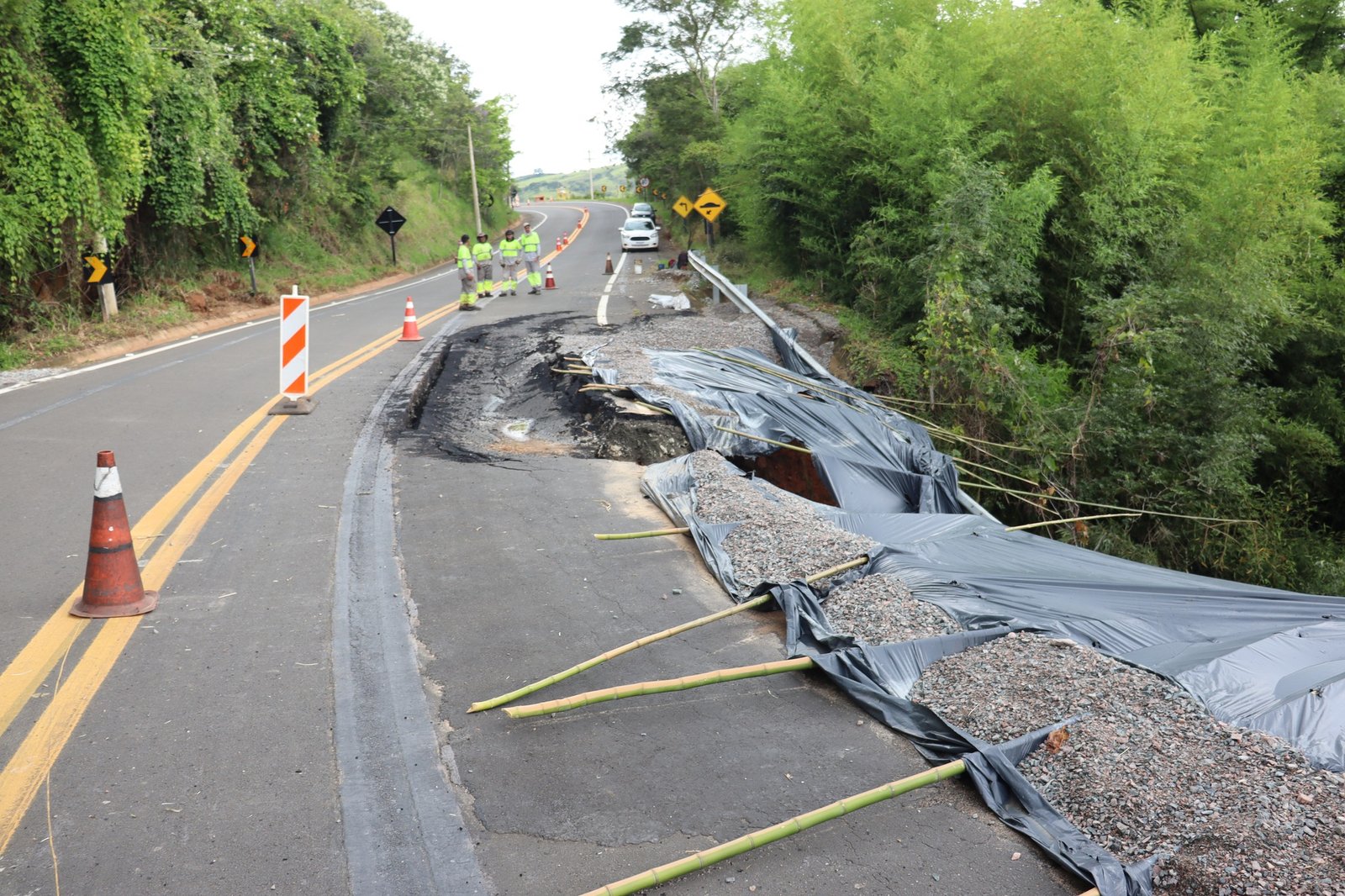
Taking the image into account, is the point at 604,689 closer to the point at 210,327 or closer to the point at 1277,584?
the point at 1277,584

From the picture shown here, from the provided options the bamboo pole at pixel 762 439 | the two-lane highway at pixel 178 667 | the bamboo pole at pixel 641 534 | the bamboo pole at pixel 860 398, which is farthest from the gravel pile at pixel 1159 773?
the bamboo pole at pixel 860 398

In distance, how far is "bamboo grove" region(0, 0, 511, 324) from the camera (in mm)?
14242

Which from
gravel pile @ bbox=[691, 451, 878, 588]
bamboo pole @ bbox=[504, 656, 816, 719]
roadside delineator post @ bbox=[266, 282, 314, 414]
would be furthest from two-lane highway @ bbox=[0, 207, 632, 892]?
gravel pile @ bbox=[691, 451, 878, 588]

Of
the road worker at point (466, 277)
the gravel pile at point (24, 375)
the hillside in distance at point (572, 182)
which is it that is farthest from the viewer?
the hillside in distance at point (572, 182)

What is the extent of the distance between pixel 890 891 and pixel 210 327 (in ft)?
64.2

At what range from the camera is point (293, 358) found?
9.62 meters

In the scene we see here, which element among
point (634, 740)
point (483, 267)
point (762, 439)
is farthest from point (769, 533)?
point (483, 267)

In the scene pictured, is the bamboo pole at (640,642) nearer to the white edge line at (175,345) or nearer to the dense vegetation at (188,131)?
the white edge line at (175,345)

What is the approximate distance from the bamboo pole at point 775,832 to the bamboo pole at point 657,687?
879 mm

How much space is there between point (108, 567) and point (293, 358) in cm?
510

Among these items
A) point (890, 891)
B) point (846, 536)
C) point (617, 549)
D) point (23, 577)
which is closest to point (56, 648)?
point (23, 577)

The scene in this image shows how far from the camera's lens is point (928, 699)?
13.3ft

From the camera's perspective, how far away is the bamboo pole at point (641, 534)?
6.20 meters

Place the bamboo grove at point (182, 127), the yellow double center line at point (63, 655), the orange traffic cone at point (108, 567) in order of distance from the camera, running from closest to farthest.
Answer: the yellow double center line at point (63, 655)
the orange traffic cone at point (108, 567)
the bamboo grove at point (182, 127)
